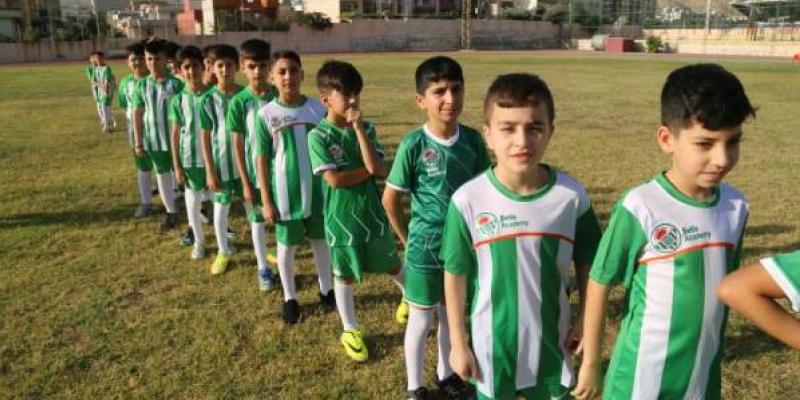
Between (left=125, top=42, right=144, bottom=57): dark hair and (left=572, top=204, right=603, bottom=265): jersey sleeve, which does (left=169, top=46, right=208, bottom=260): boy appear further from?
(left=572, top=204, right=603, bottom=265): jersey sleeve

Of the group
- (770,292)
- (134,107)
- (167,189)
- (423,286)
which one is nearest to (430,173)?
(423,286)

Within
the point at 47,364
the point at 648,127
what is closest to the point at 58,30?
the point at 648,127

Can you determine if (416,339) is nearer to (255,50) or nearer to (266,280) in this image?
(266,280)

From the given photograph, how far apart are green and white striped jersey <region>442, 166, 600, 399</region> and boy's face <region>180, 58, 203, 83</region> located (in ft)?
13.3

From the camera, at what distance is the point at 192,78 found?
5625 millimetres

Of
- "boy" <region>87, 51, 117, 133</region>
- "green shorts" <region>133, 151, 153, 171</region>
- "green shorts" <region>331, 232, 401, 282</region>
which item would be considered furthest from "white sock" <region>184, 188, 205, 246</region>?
"boy" <region>87, 51, 117, 133</region>

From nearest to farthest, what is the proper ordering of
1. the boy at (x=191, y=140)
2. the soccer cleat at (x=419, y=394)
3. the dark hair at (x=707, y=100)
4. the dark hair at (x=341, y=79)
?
the dark hair at (x=707, y=100) → the soccer cleat at (x=419, y=394) → the dark hair at (x=341, y=79) → the boy at (x=191, y=140)

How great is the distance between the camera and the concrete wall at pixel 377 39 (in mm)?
46562

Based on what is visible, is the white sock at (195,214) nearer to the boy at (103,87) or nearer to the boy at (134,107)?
the boy at (134,107)

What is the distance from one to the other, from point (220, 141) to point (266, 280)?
4.60 feet

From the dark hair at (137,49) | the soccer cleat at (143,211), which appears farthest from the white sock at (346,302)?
the dark hair at (137,49)

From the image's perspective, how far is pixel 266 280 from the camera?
508cm

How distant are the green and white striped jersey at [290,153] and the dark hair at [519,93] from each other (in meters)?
2.18

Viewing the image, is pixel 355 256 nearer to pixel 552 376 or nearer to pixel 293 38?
pixel 552 376
